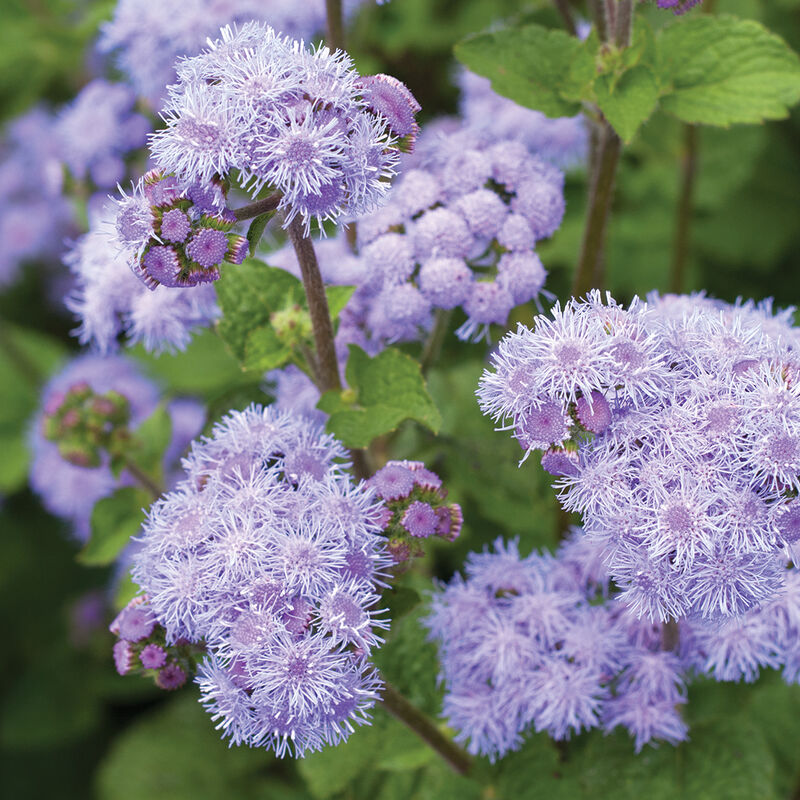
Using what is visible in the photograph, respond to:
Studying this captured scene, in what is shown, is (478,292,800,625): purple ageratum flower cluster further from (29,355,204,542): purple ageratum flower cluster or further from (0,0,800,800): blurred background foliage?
(29,355,204,542): purple ageratum flower cluster

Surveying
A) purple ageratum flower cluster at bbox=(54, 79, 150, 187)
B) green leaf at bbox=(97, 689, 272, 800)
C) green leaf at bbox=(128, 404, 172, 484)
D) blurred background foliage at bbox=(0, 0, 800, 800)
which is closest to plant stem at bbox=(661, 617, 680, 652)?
blurred background foliage at bbox=(0, 0, 800, 800)

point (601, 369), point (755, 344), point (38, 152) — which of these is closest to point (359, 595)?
point (601, 369)

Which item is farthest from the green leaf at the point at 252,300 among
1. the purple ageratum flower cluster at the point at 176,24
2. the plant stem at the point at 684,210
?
the plant stem at the point at 684,210

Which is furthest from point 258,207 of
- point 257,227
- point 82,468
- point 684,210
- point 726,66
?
point 684,210

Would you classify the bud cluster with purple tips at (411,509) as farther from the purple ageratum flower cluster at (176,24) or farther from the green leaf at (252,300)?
the purple ageratum flower cluster at (176,24)

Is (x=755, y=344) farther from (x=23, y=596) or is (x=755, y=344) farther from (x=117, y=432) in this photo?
(x=23, y=596)

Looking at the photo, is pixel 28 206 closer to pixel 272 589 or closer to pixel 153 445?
pixel 153 445

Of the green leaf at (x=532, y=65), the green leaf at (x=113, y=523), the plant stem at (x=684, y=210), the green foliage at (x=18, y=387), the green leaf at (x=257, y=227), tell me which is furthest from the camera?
the green foliage at (x=18, y=387)
